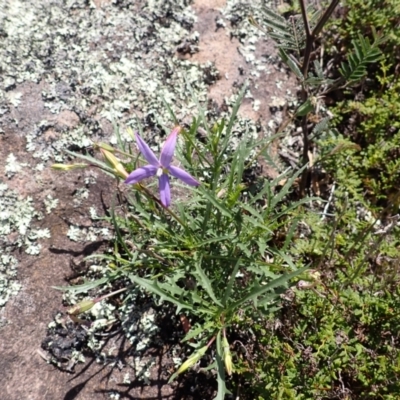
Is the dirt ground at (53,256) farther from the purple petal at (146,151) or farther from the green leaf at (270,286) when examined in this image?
the purple petal at (146,151)

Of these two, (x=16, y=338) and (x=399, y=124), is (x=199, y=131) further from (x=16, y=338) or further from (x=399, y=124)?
(x=16, y=338)

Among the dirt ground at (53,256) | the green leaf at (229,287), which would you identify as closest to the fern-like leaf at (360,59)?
the dirt ground at (53,256)

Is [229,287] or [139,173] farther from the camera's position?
[229,287]

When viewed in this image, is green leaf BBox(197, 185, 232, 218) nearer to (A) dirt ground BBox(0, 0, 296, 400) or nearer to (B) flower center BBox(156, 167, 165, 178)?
(B) flower center BBox(156, 167, 165, 178)

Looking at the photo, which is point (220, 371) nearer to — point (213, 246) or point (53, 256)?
point (213, 246)

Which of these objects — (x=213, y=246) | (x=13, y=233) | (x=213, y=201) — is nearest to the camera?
(x=213, y=201)

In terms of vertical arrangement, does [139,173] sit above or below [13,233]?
above

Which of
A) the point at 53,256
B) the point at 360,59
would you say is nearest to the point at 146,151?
the point at 53,256
